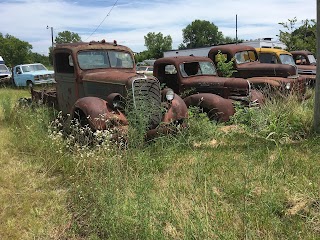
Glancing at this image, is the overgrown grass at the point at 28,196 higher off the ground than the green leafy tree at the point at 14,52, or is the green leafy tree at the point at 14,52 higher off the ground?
the green leafy tree at the point at 14,52

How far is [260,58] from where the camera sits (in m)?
12.7

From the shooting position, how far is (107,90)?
6582 millimetres

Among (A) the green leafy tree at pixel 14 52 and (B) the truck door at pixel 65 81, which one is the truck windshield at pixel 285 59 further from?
(A) the green leafy tree at pixel 14 52

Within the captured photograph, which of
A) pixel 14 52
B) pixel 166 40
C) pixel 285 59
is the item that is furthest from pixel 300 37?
pixel 166 40

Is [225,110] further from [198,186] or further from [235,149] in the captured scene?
[198,186]

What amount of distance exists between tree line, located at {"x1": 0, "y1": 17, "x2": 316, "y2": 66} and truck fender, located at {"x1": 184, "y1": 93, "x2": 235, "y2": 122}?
400 centimetres

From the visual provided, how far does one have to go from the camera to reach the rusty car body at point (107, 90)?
5.84 meters

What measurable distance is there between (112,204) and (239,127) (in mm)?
4208

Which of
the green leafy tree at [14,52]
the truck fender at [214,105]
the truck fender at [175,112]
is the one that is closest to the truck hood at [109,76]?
the truck fender at [175,112]

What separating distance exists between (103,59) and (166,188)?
4090 mm

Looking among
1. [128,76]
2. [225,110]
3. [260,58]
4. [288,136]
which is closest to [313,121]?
[288,136]

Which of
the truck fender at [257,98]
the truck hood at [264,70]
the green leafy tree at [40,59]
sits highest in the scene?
the green leafy tree at [40,59]

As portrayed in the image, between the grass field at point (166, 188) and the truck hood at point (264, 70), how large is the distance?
4567 mm

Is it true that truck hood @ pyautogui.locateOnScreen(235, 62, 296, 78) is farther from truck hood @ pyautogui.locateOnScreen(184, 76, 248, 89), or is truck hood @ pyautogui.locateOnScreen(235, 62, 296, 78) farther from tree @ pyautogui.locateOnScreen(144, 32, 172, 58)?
tree @ pyautogui.locateOnScreen(144, 32, 172, 58)
